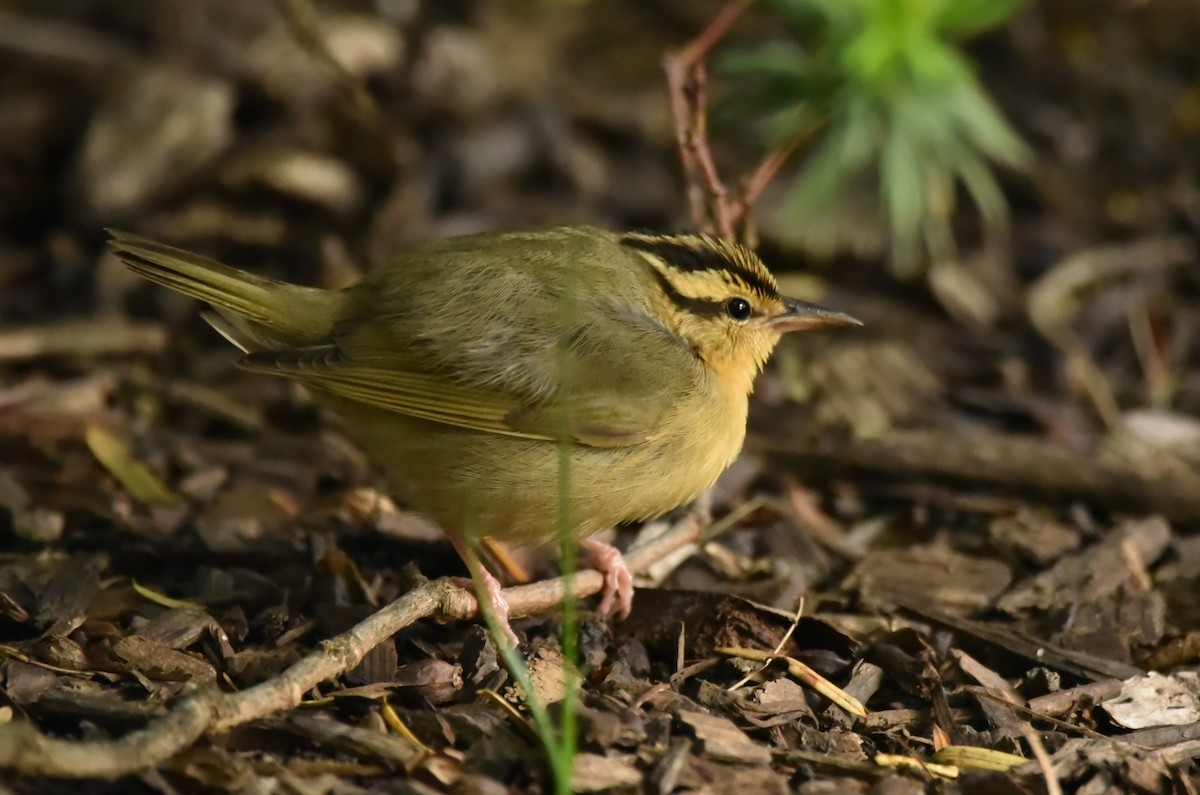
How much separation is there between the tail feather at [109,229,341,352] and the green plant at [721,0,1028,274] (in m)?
2.97

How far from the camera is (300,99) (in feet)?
28.7

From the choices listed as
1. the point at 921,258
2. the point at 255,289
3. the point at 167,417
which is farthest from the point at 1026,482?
the point at 167,417

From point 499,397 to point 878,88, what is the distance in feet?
11.3

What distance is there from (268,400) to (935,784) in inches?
162

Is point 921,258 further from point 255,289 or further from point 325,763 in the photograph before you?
point 325,763

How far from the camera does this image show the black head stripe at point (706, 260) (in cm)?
569

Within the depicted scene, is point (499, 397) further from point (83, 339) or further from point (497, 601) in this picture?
point (83, 339)

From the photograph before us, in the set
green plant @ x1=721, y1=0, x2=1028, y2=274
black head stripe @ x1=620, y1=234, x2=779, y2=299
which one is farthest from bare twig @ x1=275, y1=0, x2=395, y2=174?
black head stripe @ x1=620, y1=234, x2=779, y2=299

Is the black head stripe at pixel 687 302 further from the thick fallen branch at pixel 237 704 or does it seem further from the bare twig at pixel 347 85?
the bare twig at pixel 347 85

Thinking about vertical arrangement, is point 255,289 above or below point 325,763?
above

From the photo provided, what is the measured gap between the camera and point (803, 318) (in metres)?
5.88

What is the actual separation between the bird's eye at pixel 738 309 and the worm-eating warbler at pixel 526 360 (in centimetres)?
1

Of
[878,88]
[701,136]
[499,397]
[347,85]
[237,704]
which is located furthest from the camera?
[347,85]

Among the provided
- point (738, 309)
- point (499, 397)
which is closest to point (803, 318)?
point (738, 309)
